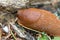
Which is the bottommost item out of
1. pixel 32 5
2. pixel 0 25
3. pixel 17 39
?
pixel 17 39

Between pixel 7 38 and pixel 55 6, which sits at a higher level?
pixel 55 6

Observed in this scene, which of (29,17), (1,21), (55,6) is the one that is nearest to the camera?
(29,17)

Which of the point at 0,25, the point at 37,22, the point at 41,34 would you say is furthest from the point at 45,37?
the point at 0,25

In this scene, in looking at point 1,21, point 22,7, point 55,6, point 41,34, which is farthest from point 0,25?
point 55,6

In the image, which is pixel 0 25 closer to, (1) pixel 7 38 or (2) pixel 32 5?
(1) pixel 7 38

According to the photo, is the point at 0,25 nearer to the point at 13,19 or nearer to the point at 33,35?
the point at 13,19

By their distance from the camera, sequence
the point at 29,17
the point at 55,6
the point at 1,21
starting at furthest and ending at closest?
the point at 55,6, the point at 1,21, the point at 29,17

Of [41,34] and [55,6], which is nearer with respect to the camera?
[41,34]
